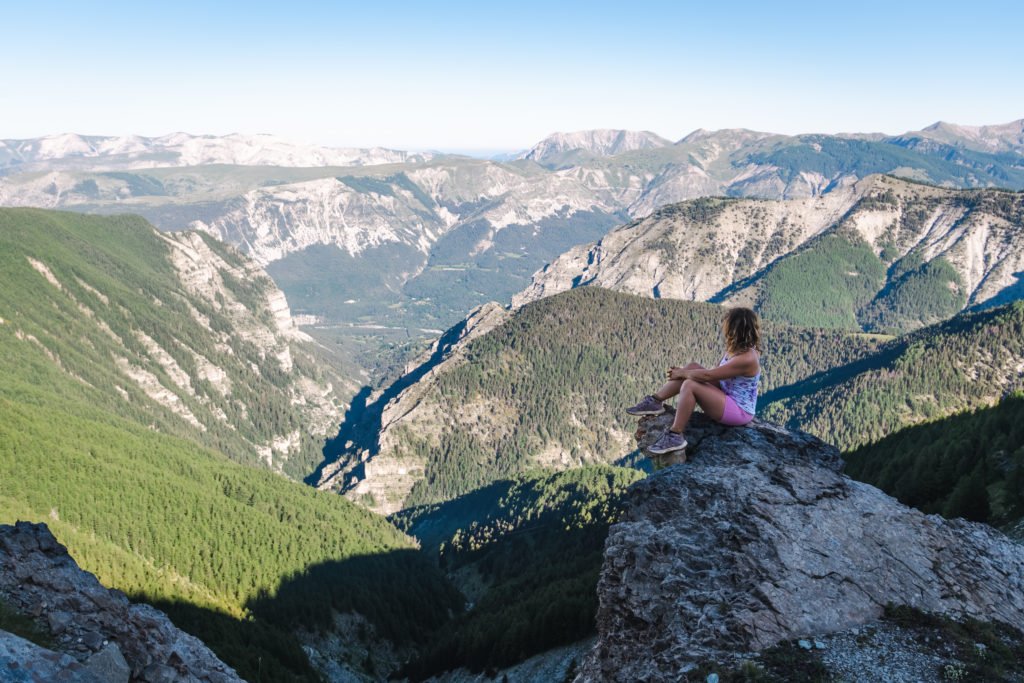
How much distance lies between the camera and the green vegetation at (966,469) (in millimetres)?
48969

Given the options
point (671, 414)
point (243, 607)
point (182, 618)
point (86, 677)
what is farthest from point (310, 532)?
point (671, 414)

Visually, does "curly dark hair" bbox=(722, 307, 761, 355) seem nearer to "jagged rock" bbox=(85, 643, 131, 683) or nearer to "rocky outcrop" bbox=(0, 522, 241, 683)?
"rocky outcrop" bbox=(0, 522, 241, 683)

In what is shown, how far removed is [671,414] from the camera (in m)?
28.8

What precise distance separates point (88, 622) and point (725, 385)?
45.4 metres

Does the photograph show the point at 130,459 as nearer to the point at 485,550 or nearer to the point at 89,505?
the point at 89,505

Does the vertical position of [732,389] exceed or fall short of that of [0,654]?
it exceeds it

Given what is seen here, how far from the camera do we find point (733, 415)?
26.3 metres

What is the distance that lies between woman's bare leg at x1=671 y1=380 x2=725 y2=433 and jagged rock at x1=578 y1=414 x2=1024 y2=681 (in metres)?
2.18

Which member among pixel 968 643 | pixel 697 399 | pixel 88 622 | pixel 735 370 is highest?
pixel 735 370

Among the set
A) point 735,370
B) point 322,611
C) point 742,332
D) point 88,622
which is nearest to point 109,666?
point 88,622

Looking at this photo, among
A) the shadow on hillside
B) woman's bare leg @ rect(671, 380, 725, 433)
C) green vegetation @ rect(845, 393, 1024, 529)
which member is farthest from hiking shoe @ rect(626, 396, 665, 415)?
the shadow on hillside

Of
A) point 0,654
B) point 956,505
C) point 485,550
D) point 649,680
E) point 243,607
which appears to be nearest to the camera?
point 649,680

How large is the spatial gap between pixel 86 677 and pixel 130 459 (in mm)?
164532

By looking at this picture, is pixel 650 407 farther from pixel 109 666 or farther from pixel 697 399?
pixel 109 666
